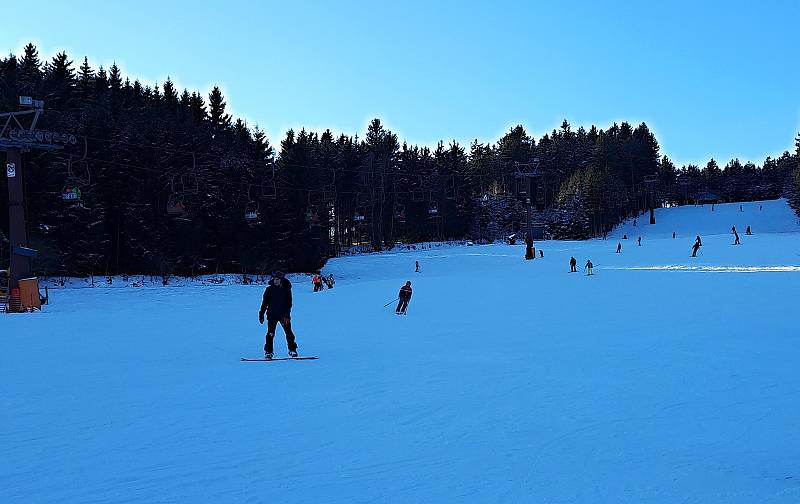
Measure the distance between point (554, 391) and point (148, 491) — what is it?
6.19 m

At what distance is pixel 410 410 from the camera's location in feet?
26.9

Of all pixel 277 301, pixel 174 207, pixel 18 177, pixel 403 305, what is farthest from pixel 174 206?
pixel 277 301

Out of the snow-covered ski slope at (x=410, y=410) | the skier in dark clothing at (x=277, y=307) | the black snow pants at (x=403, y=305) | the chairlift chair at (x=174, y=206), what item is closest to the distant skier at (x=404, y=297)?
the black snow pants at (x=403, y=305)

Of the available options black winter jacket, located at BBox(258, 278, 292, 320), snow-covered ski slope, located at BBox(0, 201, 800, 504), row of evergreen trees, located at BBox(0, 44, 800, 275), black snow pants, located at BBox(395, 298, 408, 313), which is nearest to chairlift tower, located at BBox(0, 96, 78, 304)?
row of evergreen trees, located at BBox(0, 44, 800, 275)

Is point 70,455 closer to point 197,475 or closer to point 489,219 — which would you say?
point 197,475

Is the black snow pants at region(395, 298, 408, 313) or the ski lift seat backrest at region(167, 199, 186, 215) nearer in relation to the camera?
the black snow pants at region(395, 298, 408, 313)

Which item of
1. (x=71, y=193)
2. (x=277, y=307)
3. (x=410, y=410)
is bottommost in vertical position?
(x=410, y=410)

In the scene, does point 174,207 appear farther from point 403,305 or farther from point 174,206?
point 403,305

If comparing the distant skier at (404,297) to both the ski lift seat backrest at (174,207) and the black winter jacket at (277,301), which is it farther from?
the ski lift seat backrest at (174,207)

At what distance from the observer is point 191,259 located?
45219 mm

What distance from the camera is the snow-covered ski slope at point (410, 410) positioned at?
5574 millimetres

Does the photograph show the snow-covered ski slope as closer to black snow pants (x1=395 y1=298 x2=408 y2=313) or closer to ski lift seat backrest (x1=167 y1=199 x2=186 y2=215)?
black snow pants (x1=395 y1=298 x2=408 y2=313)

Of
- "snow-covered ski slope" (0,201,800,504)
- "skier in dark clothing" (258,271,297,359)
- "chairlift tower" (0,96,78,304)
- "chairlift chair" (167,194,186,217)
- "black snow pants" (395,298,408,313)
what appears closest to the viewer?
"snow-covered ski slope" (0,201,800,504)

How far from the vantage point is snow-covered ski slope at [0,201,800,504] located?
219 inches
